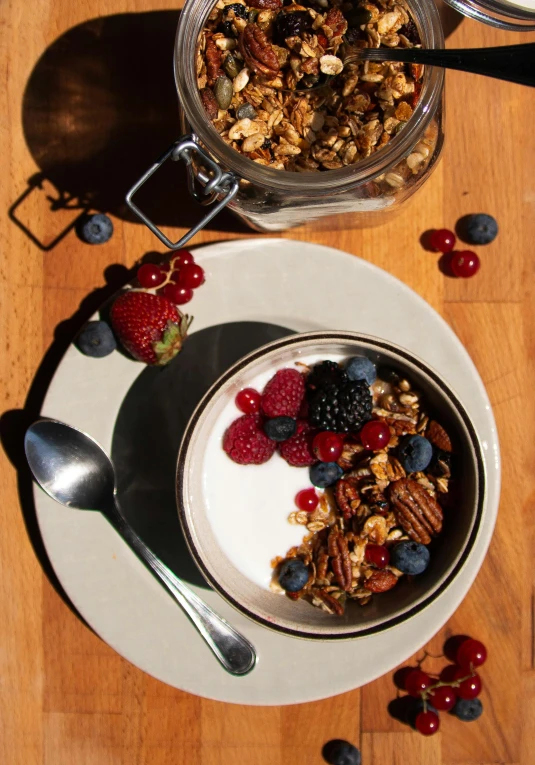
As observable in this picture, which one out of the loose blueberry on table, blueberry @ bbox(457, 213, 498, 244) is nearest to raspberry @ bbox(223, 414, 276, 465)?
the loose blueberry on table

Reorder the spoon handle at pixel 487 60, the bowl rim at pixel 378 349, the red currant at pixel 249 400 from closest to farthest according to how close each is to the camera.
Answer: the spoon handle at pixel 487 60, the bowl rim at pixel 378 349, the red currant at pixel 249 400

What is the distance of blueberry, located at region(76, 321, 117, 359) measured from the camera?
0.90 m

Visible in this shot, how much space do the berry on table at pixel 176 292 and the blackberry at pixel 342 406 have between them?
230 mm

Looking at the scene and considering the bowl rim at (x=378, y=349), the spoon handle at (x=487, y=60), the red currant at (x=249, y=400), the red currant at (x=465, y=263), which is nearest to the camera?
the spoon handle at (x=487, y=60)

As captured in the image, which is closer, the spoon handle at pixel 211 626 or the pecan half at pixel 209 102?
the pecan half at pixel 209 102

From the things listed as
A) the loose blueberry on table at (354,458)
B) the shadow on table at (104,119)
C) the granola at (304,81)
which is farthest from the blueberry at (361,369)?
the shadow on table at (104,119)

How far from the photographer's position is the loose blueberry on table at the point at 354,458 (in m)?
0.84

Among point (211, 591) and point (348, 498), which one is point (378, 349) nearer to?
point (348, 498)

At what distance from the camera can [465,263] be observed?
3.22 feet

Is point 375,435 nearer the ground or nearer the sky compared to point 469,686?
nearer the sky

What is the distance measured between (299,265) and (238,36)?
0.95 ft

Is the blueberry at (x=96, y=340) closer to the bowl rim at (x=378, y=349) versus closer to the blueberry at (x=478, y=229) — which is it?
the bowl rim at (x=378, y=349)

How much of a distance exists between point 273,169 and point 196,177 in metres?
0.11

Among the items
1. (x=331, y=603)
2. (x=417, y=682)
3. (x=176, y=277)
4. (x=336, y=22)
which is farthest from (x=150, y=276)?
(x=417, y=682)
